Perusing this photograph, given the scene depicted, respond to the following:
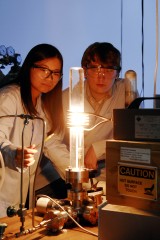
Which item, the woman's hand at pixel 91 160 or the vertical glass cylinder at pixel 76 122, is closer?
the vertical glass cylinder at pixel 76 122

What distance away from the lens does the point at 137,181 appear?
857 mm

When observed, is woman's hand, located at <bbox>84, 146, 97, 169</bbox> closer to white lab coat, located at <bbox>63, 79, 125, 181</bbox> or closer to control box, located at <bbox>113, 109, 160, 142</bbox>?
white lab coat, located at <bbox>63, 79, 125, 181</bbox>

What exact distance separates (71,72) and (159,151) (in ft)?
1.96

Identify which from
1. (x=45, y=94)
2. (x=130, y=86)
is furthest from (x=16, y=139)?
→ (x=130, y=86)

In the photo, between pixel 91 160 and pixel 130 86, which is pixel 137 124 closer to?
pixel 130 86

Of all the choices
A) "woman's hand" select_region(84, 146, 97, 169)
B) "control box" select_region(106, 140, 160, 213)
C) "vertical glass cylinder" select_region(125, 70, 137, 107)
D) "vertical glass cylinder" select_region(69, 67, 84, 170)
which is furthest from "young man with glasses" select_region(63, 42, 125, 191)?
"control box" select_region(106, 140, 160, 213)

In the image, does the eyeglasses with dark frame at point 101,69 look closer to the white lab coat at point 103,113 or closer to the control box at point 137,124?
the white lab coat at point 103,113

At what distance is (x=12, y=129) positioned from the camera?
5.78 ft

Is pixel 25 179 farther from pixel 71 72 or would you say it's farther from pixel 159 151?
pixel 159 151

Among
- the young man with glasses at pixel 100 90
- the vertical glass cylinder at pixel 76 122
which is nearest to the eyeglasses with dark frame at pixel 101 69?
the young man with glasses at pixel 100 90

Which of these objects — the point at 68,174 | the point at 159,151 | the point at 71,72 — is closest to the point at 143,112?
the point at 159,151

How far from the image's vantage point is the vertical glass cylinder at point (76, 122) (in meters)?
1.19

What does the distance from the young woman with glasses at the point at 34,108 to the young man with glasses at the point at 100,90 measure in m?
0.11

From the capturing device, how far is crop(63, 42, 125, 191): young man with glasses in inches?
71.2
